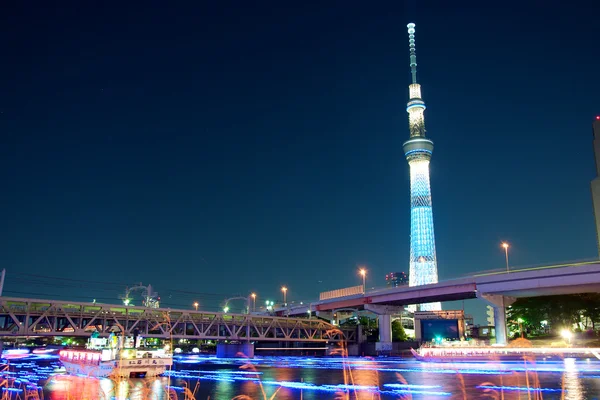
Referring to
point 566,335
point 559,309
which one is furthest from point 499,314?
point 559,309

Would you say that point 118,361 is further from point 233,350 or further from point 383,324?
point 383,324

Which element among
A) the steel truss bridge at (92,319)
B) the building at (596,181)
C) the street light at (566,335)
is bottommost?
the street light at (566,335)

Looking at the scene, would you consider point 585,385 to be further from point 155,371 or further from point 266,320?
point 266,320

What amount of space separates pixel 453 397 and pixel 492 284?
61.5 metres

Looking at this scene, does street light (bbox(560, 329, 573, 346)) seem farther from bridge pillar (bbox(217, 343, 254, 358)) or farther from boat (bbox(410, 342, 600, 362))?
bridge pillar (bbox(217, 343, 254, 358))

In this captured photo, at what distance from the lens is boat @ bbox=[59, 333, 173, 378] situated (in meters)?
48.1

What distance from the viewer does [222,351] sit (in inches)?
4638

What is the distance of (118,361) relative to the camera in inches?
1859

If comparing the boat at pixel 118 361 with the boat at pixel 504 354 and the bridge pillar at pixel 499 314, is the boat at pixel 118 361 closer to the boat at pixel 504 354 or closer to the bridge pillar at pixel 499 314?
the boat at pixel 504 354

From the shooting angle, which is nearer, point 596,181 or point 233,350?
point 596,181

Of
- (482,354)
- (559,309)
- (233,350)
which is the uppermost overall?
(559,309)

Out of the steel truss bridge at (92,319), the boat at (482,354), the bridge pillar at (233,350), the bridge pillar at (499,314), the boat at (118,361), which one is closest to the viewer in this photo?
the boat at (118,361)

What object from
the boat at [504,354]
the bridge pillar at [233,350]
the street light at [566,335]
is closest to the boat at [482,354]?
the boat at [504,354]

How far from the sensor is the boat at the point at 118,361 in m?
48.1
